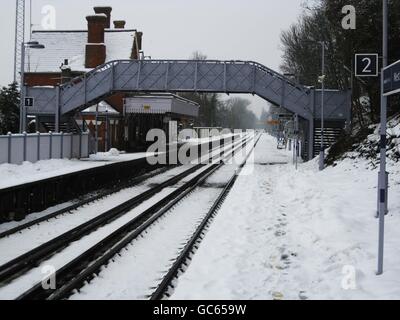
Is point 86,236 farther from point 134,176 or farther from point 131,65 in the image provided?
point 131,65

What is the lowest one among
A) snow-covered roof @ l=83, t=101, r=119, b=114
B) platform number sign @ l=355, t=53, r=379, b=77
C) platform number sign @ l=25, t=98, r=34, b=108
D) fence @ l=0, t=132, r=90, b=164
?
fence @ l=0, t=132, r=90, b=164

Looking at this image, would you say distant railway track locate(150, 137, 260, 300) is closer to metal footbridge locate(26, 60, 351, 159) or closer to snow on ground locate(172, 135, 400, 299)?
snow on ground locate(172, 135, 400, 299)

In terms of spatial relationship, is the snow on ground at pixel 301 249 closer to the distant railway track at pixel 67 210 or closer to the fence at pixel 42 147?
the distant railway track at pixel 67 210

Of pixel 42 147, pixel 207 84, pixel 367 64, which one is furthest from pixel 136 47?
pixel 367 64

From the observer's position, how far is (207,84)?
102ft

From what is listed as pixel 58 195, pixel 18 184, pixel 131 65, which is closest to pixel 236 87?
pixel 131 65

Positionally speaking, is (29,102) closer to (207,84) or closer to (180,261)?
(207,84)

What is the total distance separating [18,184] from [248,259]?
27.7ft

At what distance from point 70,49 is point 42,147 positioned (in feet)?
96.7

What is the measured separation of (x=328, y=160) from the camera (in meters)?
26.0

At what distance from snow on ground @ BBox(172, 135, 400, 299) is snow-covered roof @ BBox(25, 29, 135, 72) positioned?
36664 millimetres

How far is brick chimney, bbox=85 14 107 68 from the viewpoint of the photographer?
48500 mm

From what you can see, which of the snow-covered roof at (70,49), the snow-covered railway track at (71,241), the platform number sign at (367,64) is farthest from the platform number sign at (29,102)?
the snow-covered roof at (70,49)

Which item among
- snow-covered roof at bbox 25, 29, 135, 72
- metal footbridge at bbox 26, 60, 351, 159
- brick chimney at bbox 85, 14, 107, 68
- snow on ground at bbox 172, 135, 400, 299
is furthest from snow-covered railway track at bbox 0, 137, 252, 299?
snow-covered roof at bbox 25, 29, 135, 72
